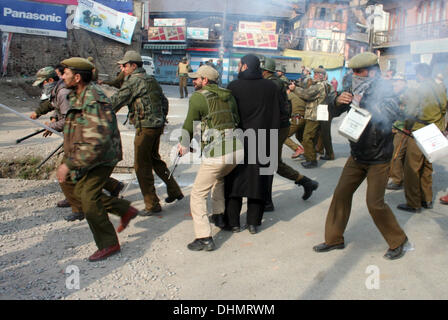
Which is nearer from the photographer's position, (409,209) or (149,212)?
(149,212)

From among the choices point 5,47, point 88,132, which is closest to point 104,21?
point 5,47

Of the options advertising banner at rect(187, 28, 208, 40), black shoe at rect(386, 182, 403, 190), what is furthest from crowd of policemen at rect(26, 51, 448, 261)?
advertising banner at rect(187, 28, 208, 40)

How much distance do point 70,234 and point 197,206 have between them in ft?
4.64

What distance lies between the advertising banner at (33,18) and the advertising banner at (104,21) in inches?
48.2

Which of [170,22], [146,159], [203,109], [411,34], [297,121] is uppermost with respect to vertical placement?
[170,22]

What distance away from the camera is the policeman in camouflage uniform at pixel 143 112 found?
4977mm

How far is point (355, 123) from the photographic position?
3764mm

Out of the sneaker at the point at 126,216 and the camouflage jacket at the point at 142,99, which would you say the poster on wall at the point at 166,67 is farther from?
the sneaker at the point at 126,216

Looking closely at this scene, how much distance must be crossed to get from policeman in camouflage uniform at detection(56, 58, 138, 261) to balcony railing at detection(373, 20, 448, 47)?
3.45 meters

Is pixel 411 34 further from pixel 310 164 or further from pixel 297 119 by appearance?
pixel 297 119

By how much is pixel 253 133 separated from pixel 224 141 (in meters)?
0.41

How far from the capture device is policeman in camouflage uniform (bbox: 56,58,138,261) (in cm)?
371

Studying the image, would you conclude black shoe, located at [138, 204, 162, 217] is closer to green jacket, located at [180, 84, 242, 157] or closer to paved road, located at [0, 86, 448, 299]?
paved road, located at [0, 86, 448, 299]
